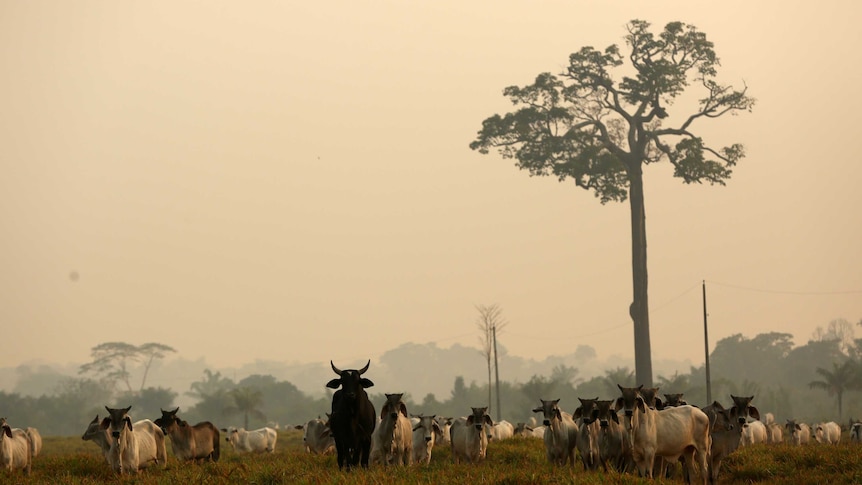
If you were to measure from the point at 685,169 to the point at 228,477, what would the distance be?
4828 centimetres

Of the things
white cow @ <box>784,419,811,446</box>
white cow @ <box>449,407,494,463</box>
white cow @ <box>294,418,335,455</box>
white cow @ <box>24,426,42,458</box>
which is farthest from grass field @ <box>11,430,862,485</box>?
white cow @ <box>784,419,811,446</box>

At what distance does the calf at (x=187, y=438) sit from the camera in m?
26.6

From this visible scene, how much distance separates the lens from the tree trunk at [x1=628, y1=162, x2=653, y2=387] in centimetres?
6109

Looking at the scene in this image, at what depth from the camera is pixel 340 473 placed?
59.6ft

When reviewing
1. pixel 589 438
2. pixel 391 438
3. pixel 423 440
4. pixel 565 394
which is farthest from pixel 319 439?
pixel 565 394

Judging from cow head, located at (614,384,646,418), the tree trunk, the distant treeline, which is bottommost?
the distant treeline

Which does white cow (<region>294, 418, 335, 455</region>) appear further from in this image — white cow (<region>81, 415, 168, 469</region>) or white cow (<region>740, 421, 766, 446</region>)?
white cow (<region>740, 421, 766, 446</region>)

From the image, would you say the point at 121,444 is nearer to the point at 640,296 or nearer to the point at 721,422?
the point at 721,422

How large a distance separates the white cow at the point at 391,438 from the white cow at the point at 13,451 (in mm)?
8810

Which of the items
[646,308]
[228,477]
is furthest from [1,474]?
[646,308]

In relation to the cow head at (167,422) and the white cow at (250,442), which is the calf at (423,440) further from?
the white cow at (250,442)

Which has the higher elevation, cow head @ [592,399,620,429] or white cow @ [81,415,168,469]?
cow head @ [592,399,620,429]

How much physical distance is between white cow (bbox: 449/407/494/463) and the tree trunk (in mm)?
36441

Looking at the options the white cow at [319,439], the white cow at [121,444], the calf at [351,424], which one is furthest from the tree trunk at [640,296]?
the white cow at [121,444]
